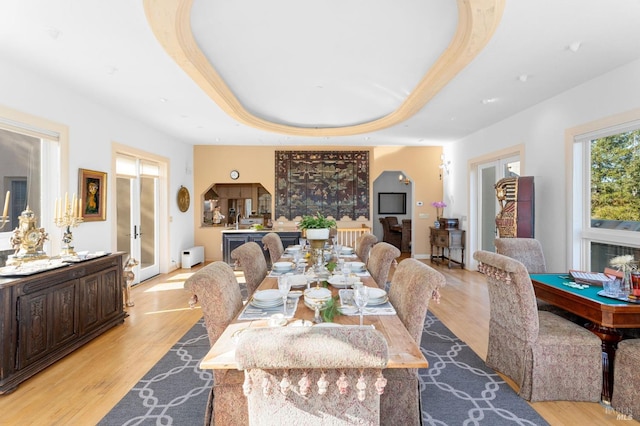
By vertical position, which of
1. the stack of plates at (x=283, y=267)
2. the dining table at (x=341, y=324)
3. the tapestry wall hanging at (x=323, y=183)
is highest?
the tapestry wall hanging at (x=323, y=183)

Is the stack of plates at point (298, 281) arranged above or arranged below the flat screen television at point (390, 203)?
below

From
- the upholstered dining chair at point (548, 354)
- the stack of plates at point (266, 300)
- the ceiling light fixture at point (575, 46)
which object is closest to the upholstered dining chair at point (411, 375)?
the stack of plates at point (266, 300)

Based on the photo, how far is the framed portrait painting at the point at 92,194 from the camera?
4062 mm

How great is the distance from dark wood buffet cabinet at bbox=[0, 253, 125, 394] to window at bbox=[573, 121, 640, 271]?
5414mm

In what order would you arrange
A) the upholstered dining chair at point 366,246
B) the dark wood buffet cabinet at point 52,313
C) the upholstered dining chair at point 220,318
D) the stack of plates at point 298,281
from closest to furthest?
the upholstered dining chair at point 220,318 < the stack of plates at point 298,281 < the dark wood buffet cabinet at point 52,313 < the upholstered dining chair at point 366,246

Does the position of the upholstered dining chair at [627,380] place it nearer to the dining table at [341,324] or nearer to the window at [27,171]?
the dining table at [341,324]

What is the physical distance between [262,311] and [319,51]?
259 cm

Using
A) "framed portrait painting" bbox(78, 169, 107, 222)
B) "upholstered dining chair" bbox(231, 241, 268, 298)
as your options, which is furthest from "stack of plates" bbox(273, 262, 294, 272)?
"framed portrait painting" bbox(78, 169, 107, 222)

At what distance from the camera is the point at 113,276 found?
3.68 metres

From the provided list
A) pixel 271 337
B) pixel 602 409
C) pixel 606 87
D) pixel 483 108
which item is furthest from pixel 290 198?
pixel 271 337

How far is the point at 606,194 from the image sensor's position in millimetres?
3650

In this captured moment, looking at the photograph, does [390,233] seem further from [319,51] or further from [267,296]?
[267,296]

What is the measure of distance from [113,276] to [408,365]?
3.63m

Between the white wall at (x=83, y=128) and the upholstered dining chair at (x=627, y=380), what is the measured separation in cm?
521
